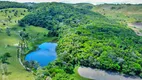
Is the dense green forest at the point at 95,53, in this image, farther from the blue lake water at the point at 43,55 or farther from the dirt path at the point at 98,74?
the blue lake water at the point at 43,55

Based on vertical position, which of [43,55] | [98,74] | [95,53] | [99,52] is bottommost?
[43,55]

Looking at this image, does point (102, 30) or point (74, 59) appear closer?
point (74, 59)

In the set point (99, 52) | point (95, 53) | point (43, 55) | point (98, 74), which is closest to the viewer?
point (98, 74)

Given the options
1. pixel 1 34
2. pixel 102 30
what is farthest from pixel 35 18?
pixel 102 30

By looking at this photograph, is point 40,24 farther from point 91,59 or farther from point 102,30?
point 91,59

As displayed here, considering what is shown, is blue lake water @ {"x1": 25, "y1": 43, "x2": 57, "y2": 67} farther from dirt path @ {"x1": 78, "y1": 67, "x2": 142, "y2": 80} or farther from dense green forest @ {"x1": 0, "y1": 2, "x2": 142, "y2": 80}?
dirt path @ {"x1": 78, "y1": 67, "x2": 142, "y2": 80}

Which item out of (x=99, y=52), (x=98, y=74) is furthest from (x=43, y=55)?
(x=98, y=74)

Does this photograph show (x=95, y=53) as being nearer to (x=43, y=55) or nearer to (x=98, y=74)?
(x=98, y=74)

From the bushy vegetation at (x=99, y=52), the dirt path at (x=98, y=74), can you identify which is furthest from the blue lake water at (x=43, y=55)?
the dirt path at (x=98, y=74)
